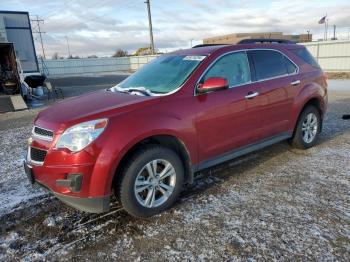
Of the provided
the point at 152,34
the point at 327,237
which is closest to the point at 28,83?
the point at 327,237

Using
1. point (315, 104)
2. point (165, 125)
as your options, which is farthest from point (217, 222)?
point (315, 104)

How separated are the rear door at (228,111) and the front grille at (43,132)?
158cm

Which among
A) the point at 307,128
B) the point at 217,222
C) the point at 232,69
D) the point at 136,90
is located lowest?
the point at 217,222

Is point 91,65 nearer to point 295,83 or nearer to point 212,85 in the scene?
point 295,83

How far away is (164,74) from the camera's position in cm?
A: 409

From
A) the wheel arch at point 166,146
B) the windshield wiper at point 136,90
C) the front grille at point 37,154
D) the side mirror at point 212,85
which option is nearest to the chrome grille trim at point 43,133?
the front grille at point 37,154

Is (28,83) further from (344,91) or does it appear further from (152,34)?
(152,34)

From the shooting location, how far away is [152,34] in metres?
36.0

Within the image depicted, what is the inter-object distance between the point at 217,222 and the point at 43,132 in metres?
2.04

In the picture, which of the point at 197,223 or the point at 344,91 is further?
the point at 344,91

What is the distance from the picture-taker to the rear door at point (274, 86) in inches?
173

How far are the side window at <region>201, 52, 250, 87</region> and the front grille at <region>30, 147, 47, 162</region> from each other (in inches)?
79.6

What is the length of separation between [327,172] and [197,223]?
7.45ft

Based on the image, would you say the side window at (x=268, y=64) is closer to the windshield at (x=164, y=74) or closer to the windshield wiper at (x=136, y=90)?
the windshield at (x=164, y=74)
